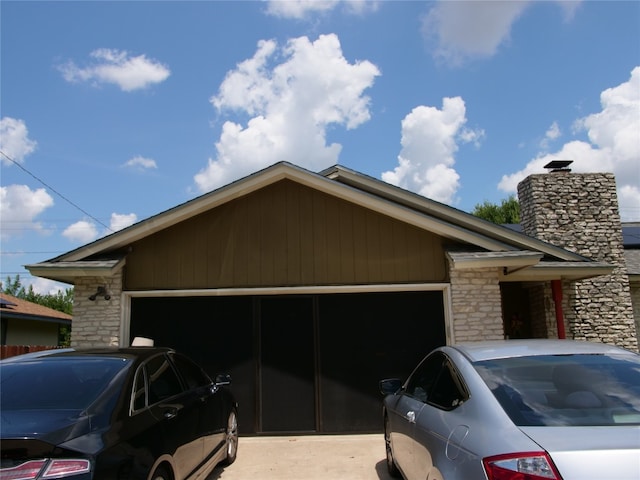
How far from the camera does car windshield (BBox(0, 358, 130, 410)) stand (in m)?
3.66

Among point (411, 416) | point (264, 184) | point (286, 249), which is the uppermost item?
point (264, 184)

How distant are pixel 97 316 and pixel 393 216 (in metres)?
5.15

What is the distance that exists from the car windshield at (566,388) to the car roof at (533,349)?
0.07 meters

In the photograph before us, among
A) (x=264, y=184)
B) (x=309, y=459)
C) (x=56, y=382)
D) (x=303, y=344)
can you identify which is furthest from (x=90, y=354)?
(x=264, y=184)

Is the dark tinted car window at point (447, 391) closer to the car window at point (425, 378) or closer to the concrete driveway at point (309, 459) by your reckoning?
the car window at point (425, 378)

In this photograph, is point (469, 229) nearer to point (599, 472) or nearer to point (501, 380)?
point (501, 380)

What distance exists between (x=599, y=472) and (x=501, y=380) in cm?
97

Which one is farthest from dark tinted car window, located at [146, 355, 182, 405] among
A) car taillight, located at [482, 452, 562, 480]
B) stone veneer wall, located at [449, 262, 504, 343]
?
stone veneer wall, located at [449, 262, 504, 343]

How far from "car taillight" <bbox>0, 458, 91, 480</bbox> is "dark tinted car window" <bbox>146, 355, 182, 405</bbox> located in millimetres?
1114

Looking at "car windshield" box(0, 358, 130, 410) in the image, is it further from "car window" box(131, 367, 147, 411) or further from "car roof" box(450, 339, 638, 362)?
"car roof" box(450, 339, 638, 362)

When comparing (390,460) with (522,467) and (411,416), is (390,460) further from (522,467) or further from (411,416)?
(522,467)

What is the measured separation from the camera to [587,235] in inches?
524

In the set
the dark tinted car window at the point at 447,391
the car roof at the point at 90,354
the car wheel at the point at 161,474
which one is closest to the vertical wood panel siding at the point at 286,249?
the car roof at the point at 90,354

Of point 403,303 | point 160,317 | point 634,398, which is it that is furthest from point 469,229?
point 634,398
